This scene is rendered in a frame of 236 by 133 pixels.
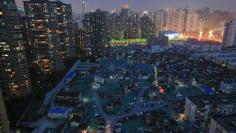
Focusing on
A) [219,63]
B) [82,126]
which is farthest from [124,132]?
[219,63]

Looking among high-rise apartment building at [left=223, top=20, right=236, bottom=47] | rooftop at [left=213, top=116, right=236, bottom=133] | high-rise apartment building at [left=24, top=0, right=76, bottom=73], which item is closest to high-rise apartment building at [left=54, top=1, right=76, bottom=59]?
high-rise apartment building at [left=24, top=0, right=76, bottom=73]

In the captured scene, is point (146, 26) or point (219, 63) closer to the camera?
point (219, 63)

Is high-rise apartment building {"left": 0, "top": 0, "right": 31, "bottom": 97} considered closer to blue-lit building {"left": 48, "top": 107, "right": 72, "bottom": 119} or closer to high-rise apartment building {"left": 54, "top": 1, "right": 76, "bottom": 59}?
blue-lit building {"left": 48, "top": 107, "right": 72, "bottom": 119}

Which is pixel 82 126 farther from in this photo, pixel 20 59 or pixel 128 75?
pixel 128 75

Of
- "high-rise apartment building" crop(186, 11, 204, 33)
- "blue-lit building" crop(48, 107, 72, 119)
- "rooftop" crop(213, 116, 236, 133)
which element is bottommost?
"blue-lit building" crop(48, 107, 72, 119)

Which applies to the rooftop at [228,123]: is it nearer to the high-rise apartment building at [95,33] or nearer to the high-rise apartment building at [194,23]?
the high-rise apartment building at [95,33]
